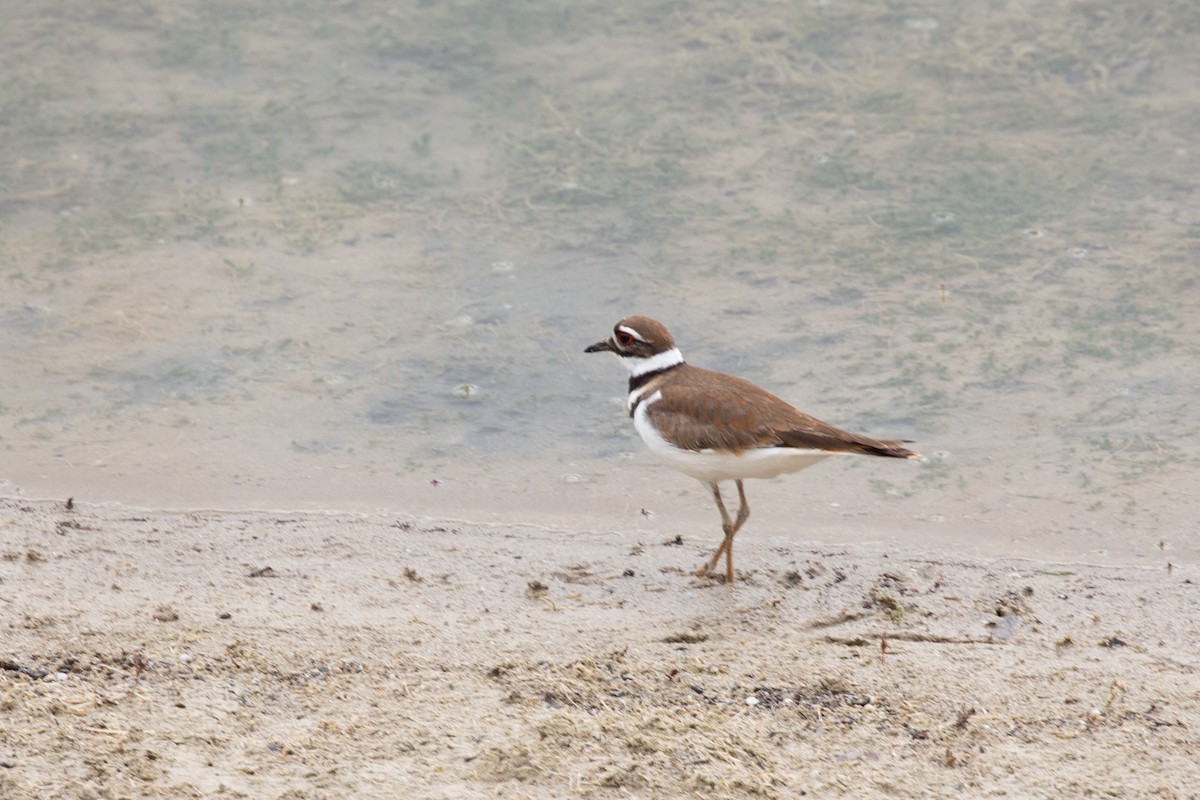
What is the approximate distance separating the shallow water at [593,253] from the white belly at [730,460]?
0.59m

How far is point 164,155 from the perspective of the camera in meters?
9.60

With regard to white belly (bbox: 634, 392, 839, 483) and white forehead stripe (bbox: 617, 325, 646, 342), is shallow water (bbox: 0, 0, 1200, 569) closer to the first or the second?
white belly (bbox: 634, 392, 839, 483)

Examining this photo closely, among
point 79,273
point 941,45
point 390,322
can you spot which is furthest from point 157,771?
point 941,45

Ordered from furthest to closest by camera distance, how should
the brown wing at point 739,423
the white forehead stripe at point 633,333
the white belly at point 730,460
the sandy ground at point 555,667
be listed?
the white forehead stripe at point 633,333
the white belly at point 730,460
the brown wing at point 739,423
the sandy ground at point 555,667

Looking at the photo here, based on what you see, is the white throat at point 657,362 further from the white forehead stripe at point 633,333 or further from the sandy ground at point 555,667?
the sandy ground at point 555,667

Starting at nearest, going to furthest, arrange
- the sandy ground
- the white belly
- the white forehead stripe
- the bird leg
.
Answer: the sandy ground, the white belly, the bird leg, the white forehead stripe

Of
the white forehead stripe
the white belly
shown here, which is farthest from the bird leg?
the white forehead stripe

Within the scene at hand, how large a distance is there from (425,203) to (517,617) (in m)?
4.68

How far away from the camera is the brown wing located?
518 centimetres

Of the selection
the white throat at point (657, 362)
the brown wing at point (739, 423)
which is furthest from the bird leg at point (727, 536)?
the white throat at point (657, 362)

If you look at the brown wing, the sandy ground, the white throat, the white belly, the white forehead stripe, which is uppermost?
the white forehead stripe

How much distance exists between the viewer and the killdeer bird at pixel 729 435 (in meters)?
5.23

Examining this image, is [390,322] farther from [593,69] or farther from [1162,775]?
[1162,775]

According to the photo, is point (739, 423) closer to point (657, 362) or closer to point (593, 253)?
point (657, 362)
